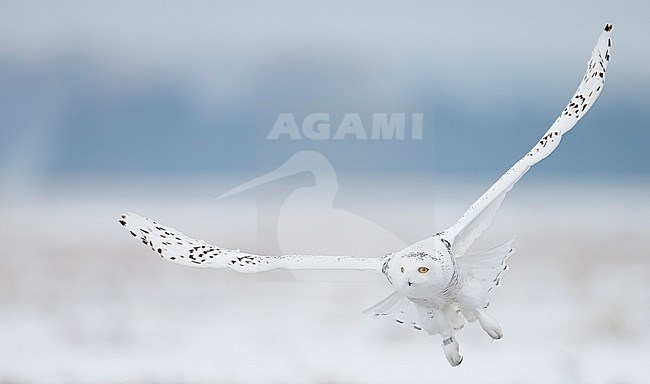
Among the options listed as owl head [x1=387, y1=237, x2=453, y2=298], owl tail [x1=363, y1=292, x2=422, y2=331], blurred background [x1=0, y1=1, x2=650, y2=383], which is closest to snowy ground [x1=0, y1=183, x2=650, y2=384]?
blurred background [x1=0, y1=1, x2=650, y2=383]

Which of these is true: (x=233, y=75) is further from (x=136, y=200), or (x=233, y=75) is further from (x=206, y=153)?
(x=136, y=200)

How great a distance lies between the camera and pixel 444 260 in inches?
50.1

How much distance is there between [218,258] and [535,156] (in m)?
0.56

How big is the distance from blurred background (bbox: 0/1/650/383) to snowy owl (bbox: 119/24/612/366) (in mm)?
735

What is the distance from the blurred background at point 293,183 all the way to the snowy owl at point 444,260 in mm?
735

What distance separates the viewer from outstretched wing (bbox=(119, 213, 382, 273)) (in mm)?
1332

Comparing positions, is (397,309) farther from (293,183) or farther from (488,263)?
(293,183)

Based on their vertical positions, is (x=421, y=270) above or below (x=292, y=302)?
below

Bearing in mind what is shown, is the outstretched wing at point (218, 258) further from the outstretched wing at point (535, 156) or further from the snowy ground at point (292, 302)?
the snowy ground at point (292, 302)

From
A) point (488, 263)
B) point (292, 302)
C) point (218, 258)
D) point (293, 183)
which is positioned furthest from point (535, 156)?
point (292, 302)

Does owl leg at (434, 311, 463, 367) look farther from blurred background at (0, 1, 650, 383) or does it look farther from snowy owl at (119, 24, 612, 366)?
blurred background at (0, 1, 650, 383)

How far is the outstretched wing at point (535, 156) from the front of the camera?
53.2 inches

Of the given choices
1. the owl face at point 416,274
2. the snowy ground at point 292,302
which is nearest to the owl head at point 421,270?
the owl face at point 416,274

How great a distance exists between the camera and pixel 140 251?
2492mm
